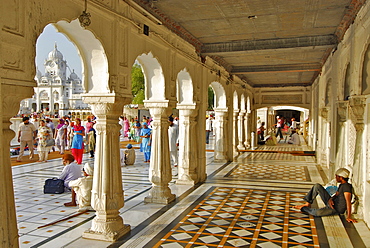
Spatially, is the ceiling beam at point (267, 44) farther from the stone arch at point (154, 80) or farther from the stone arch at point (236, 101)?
the stone arch at point (236, 101)

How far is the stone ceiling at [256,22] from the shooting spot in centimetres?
484

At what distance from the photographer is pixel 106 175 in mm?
4156

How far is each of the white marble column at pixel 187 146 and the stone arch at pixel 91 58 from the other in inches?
128

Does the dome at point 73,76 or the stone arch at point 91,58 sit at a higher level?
the dome at point 73,76

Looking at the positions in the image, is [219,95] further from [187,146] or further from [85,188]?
[85,188]

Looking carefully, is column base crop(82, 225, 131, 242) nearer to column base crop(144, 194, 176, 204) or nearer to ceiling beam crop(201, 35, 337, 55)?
column base crop(144, 194, 176, 204)

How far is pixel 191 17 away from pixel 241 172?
193 inches

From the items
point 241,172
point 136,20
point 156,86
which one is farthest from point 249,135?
point 136,20

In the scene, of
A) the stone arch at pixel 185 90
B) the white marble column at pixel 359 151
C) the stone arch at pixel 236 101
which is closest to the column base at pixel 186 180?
the stone arch at pixel 185 90

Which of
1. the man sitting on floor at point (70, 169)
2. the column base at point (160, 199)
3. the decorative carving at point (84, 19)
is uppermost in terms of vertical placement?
the decorative carving at point (84, 19)

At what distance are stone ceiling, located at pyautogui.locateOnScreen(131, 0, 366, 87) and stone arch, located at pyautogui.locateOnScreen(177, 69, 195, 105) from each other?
2.48 ft

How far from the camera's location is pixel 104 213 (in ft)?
13.5

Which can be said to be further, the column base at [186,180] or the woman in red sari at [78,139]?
the woman in red sari at [78,139]

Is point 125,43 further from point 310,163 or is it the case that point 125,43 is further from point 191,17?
point 310,163
